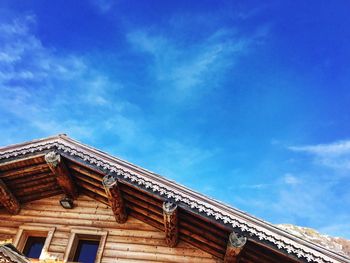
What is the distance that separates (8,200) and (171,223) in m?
5.49

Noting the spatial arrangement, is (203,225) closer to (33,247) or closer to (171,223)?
(171,223)

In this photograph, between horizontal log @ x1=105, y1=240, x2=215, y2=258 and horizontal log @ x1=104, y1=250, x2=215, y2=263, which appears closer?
horizontal log @ x1=104, y1=250, x2=215, y2=263

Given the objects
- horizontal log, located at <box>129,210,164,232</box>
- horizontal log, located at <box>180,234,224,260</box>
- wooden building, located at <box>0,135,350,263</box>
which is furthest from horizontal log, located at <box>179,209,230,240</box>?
horizontal log, located at <box>129,210,164,232</box>

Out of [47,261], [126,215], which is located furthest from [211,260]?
[47,261]

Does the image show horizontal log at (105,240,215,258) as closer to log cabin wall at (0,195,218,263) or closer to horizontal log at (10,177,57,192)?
log cabin wall at (0,195,218,263)

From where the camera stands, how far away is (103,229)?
1083 cm

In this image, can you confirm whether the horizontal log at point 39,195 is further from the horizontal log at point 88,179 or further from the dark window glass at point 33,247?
the dark window glass at point 33,247

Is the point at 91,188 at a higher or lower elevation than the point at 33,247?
higher

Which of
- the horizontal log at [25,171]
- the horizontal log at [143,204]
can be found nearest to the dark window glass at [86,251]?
the horizontal log at [143,204]

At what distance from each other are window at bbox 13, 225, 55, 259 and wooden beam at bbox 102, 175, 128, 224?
7.06 ft

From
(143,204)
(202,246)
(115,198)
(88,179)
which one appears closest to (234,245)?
→ (202,246)

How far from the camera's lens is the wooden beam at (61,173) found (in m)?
10.4

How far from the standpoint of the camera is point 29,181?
11.4m

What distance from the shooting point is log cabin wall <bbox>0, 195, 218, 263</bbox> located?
1009 cm
